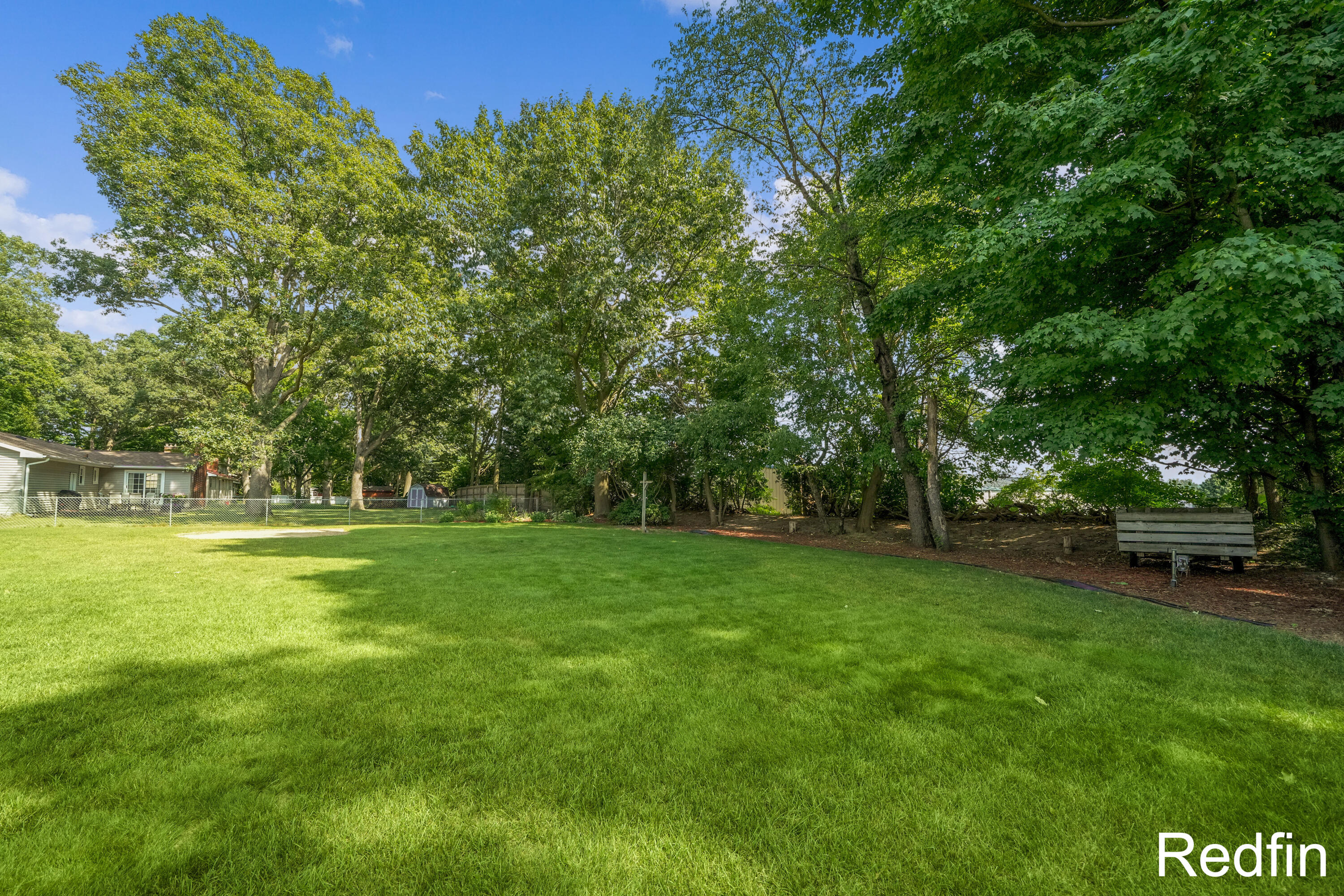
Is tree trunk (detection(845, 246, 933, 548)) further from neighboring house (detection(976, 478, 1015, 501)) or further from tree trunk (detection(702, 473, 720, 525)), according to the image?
tree trunk (detection(702, 473, 720, 525))

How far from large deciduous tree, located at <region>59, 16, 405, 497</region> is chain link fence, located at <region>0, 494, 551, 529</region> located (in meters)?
1.91

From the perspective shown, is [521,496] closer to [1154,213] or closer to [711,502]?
[711,502]

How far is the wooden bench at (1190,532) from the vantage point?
281 inches

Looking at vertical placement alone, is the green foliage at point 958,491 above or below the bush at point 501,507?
above

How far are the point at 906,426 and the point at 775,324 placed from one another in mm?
3848

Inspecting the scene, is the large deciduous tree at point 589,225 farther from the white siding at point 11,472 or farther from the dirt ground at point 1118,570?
the white siding at point 11,472

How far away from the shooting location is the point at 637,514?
18109 millimetres

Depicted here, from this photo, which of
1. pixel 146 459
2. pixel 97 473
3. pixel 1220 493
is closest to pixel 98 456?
pixel 97 473

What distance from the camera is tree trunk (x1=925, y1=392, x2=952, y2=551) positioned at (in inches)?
423

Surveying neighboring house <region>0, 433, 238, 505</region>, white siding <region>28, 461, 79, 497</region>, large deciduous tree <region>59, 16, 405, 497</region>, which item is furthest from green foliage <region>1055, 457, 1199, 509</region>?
white siding <region>28, 461, 79, 497</region>

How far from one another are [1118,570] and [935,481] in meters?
3.40

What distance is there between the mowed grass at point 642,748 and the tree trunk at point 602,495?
48.7 feet

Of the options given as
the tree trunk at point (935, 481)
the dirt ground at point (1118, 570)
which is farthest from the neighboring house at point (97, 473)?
the tree trunk at point (935, 481)

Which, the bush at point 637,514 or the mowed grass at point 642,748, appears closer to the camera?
the mowed grass at point 642,748
